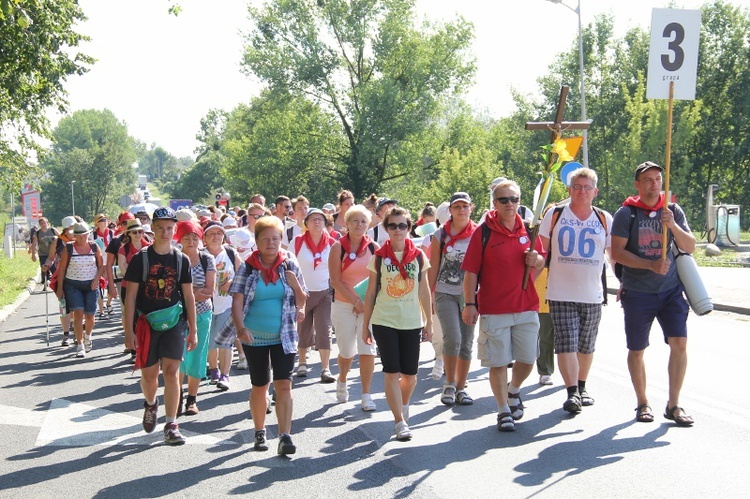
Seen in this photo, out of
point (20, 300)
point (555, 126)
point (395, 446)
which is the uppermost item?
point (555, 126)

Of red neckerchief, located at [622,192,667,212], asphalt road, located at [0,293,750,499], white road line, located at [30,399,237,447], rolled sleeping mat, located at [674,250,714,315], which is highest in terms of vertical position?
red neckerchief, located at [622,192,667,212]

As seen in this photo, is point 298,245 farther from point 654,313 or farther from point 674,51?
point 674,51

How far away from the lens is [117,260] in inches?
476

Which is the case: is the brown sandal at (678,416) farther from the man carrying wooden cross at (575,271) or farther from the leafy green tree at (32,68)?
the leafy green tree at (32,68)

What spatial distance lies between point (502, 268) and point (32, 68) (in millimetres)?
12394

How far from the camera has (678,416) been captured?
6941mm

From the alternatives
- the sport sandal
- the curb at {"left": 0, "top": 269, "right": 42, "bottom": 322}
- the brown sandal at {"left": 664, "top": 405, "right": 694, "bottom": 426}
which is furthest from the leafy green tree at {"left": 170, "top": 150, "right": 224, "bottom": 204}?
the brown sandal at {"left": 664, "top": 405, "right": 694, "bottom": 426}

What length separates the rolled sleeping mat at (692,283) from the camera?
6969mm

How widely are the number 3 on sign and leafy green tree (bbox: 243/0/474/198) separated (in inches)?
1453

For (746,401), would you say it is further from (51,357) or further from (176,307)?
(51,357)

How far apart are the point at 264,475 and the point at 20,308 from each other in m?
17.2

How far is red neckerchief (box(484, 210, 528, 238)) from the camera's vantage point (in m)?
7.07

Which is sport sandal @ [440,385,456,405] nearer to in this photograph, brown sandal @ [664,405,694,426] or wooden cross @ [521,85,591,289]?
wooden cross @ [521,85,591,289]

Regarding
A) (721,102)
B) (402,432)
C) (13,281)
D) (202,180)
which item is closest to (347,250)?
(402,432)
